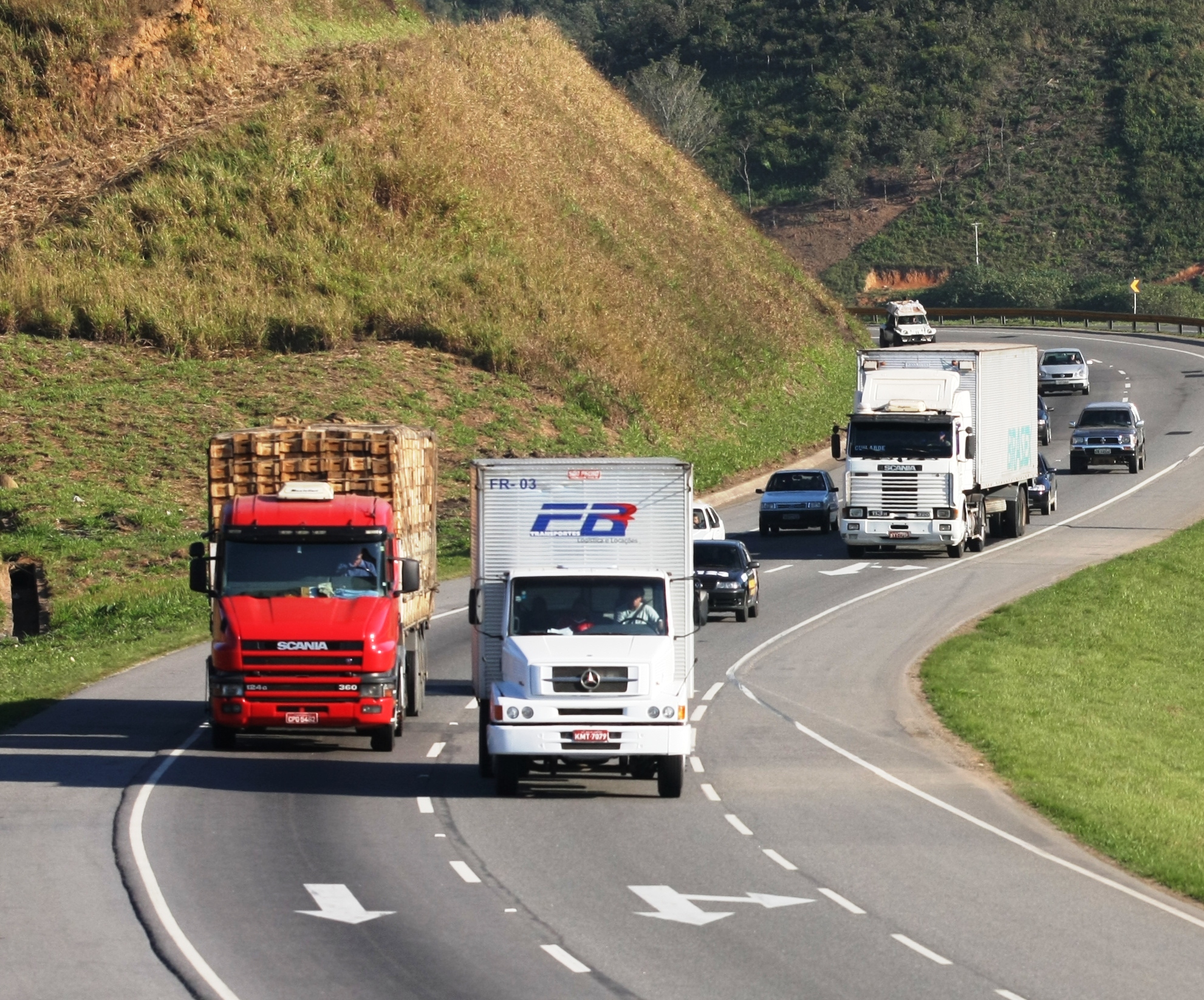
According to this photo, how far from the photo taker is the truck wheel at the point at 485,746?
20.6m

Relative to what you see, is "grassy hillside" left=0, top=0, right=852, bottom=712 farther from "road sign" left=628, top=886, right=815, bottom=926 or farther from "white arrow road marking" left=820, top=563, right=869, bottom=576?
"road sign" left=628, top=886, right=815, bottom=926

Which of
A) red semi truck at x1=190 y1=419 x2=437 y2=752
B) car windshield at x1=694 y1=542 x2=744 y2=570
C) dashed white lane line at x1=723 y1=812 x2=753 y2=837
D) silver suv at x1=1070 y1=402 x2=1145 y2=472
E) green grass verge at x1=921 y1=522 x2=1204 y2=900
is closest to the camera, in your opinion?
dashed white lane line at x1=723 y1=812 x2=753 y2=837

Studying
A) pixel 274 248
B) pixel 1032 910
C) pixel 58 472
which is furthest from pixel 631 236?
pixel 1032 910

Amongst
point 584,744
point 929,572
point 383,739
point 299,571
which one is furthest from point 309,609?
point 929,572

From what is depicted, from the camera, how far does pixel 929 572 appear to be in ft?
134

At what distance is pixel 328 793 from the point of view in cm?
2052

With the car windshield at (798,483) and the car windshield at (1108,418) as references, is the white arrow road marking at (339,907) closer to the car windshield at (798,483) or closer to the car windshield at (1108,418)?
the car windshield at (798,483)

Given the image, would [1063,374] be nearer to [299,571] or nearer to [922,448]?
[922,448]

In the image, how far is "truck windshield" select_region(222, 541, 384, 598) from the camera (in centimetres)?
2206

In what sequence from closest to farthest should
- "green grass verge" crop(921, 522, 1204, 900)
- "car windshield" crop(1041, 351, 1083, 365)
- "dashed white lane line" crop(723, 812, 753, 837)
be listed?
"dashed white lane line" crop(723, 812, 753, 837)
"green grass verge" crop(921, 522, 1204, 900)
"car windshield" crop(1041, 351, 1083, 365)

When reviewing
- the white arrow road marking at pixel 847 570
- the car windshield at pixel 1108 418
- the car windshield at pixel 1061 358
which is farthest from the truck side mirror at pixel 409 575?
the car windshield at pixel 1061 358

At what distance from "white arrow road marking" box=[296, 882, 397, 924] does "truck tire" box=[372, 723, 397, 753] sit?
6308mm

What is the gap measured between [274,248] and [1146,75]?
324 feet

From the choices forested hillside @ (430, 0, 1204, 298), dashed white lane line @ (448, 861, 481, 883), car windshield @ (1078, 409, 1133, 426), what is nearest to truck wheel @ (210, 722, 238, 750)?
dashed white lane line @ (448, 861, 481, 883)
